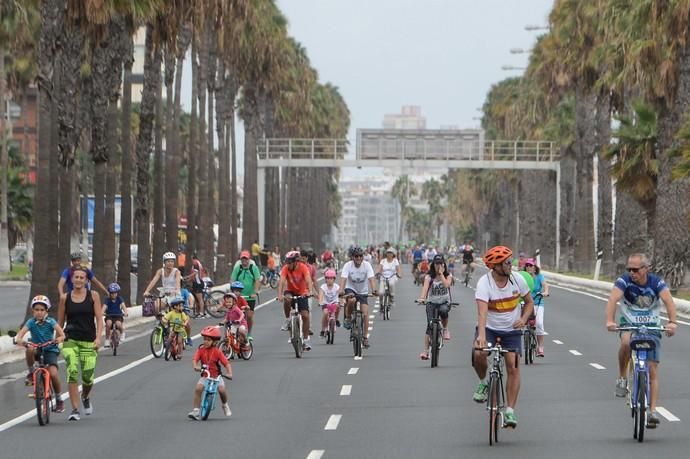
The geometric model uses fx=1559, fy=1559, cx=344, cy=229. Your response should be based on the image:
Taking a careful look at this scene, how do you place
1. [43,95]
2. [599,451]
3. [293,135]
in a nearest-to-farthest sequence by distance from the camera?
[599,451], [43,95], [293,135]

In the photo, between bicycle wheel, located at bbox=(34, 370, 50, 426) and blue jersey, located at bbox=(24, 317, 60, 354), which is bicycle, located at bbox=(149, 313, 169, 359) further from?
bicycle wheel, located at bbox=(34, 370, 50, 426)

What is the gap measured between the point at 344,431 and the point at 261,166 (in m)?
79.1

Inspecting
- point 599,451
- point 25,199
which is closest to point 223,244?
point 25,199

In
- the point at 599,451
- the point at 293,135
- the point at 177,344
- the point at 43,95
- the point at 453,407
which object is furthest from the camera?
the point at 293,135

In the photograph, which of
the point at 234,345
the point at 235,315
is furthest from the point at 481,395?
the point at 234,345

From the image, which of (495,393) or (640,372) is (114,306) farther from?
(640,372)

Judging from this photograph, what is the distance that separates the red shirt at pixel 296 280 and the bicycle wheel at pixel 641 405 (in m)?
12.7

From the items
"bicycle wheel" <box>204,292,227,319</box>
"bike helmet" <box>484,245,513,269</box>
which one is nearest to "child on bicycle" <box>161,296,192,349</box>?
"bike helmet" <box>484,245,513,269</box>

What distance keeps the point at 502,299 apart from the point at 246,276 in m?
14.6

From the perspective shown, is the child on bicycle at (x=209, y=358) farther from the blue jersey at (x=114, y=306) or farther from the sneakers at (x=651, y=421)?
the blue jersey at (x=114, y=306)

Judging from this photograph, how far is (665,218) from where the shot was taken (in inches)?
1917

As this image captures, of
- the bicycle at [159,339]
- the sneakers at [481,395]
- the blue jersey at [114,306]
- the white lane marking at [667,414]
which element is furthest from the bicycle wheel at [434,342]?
the sneakers at [481,395]

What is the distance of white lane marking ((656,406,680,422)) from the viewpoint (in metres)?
16.3

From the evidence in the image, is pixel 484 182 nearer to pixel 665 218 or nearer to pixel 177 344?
pixel 665 218
